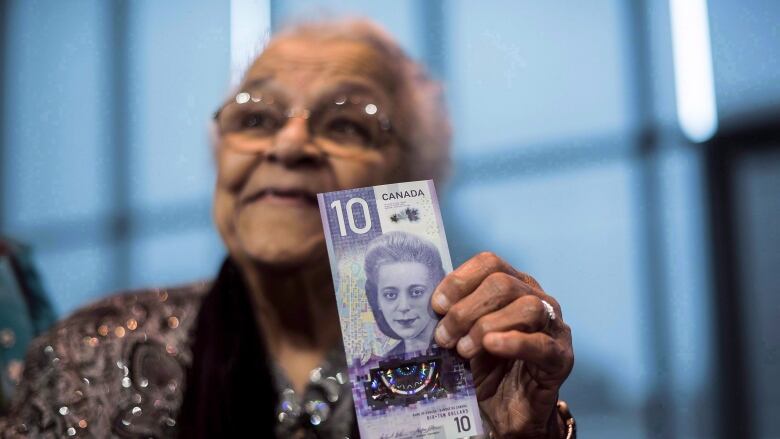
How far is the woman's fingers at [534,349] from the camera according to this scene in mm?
960

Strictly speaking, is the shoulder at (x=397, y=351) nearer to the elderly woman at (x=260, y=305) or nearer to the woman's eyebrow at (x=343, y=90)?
the elderly woman at (x=260, y=305)

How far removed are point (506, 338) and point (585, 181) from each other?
0.97m

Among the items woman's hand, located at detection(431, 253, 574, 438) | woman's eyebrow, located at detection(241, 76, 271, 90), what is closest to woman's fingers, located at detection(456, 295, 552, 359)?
woman's hand, located at detection(431, 253, 574, 438)

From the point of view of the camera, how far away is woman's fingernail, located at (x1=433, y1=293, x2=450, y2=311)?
3.22ft

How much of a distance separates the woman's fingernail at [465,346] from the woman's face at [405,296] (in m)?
0.05

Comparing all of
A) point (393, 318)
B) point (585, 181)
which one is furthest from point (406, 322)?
point (585, 181)

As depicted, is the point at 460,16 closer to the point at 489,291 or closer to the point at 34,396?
the point at 489,291

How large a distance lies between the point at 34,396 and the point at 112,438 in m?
0.19

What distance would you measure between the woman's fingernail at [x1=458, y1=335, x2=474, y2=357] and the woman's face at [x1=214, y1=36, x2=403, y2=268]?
62 centimetres

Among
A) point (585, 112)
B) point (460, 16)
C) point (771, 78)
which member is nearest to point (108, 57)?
point (460, 16)

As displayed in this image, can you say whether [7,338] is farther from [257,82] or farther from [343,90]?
[343,90]

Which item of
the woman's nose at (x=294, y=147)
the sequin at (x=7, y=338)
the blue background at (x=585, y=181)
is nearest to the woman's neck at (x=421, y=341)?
the woman's nose at (x=294, y=147)

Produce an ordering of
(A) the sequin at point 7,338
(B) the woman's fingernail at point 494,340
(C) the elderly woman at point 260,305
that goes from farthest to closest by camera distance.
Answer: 1. (A) the sequin at point 7,338
2. (C) the elderly woman at point 260,305
3. (B) the woman's fingernail at point 494,340

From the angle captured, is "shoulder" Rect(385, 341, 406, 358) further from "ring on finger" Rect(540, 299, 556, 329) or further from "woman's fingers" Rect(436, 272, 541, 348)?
"ring on finger" Rect(540, 299, 556, 329)
